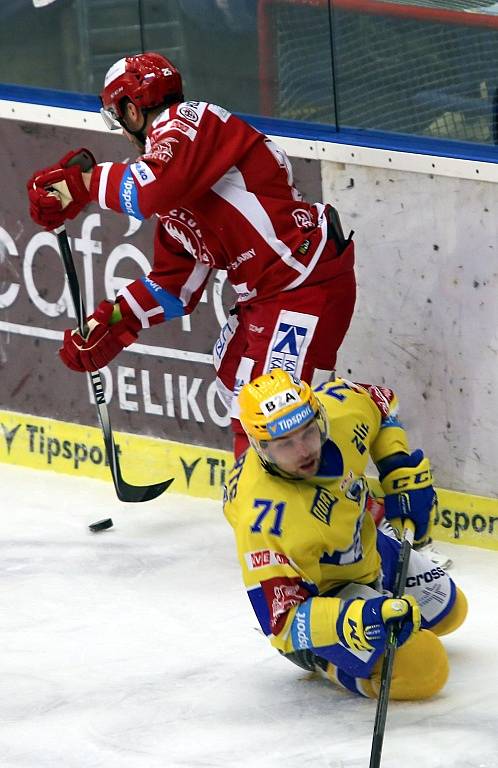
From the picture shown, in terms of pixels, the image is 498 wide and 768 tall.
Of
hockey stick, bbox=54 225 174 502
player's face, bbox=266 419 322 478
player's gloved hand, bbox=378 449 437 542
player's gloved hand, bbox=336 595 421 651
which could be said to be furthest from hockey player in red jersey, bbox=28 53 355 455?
player's gloved hand, bbox=336 595 421 651

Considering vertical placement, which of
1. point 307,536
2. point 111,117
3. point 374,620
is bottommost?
point 374,620

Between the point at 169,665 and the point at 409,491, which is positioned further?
the point at 169,665

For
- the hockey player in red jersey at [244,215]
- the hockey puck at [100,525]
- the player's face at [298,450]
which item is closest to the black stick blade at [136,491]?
the hockey puck at [100,525]

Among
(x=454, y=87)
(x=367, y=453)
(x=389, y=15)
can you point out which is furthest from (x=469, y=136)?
(x=367, y=453)

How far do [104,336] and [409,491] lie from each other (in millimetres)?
1279

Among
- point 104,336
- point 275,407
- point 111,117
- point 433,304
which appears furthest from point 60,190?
point 275,407

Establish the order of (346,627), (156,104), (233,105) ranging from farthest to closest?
(233,105)
(156,104)
(346,627)

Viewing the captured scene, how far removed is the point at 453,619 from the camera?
3.75 meters

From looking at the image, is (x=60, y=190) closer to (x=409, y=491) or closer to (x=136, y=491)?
(x=136, y=491)

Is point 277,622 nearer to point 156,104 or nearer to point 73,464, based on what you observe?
point 156,104

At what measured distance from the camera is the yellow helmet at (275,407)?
3254 millimetres

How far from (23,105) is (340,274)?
148cm

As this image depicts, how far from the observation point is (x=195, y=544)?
4723 mm

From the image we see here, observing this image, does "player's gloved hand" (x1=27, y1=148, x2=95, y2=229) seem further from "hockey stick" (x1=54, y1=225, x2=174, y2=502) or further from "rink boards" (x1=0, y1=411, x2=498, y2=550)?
"rink boards" (x1=0, y1=411, x2=498, y2=550)
